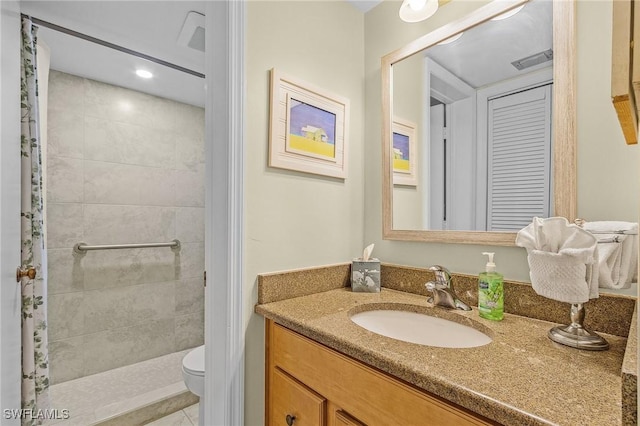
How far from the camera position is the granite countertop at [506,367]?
1.50 feet

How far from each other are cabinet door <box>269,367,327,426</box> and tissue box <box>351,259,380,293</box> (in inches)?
18.1

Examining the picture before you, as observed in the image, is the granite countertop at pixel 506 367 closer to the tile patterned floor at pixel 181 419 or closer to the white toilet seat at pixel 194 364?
the white toilet seat at pixel 194 364

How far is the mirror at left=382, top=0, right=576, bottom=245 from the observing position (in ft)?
2.92

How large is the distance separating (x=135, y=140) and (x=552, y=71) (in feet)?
8.83

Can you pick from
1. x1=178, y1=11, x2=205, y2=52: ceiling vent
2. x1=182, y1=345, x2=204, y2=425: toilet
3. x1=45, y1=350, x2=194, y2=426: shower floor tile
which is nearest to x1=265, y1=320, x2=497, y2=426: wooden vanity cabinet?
x1=182, y1=345, x2=204, y2=425: toilet

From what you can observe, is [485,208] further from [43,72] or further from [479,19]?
[43,72]

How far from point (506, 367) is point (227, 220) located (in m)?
0.86

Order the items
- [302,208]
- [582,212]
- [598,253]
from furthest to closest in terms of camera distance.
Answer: [302,208]
[582,212]
[598,253]

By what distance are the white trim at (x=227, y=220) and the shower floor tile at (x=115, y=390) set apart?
1101 mm

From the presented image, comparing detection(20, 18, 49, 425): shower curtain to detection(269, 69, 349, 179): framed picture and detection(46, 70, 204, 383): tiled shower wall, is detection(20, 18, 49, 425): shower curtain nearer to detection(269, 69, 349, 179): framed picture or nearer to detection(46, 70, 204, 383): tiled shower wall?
detection(46, 70, 204, 383): tiled shower wall

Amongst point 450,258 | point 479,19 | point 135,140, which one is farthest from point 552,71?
point 135,140

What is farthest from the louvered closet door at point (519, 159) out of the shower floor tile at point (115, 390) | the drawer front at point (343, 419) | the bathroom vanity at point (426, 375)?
the shower floor tile at point (115, 390)

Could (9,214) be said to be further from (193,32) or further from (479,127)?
(479,127)

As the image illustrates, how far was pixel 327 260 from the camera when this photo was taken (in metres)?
1.28
